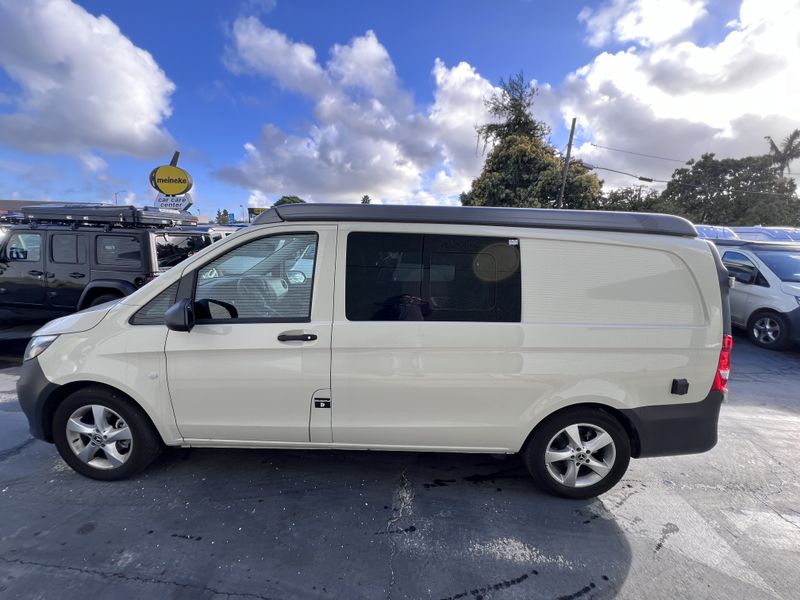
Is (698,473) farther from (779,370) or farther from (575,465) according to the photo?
(779,370)

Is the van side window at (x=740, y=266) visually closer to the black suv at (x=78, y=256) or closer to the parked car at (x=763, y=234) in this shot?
the parked car at (x=763, y=234)

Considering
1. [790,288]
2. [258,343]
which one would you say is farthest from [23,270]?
[790,288]

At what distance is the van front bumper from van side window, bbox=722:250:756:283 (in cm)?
1070

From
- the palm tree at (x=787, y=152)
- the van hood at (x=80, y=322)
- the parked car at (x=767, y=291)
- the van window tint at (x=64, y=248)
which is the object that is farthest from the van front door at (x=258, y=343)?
the palm tree at (x=787, y=152)

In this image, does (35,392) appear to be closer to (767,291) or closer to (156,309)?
(156,309)

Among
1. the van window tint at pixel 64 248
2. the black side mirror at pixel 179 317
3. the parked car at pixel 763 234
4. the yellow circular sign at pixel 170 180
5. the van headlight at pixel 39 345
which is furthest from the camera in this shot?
the parked car at pixel 763 234

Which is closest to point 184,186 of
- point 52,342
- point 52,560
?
point 52,342

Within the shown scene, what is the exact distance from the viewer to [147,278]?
19.4 feet

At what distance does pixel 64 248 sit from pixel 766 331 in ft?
39.9

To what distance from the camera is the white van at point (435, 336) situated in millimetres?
2578

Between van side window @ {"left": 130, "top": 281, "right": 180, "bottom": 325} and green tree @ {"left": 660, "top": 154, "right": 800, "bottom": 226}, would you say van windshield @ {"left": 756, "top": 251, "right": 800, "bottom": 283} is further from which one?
green tree @ {"left": 660, "top": 154, "right": 800, "bottom": 226}

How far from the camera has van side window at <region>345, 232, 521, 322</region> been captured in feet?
8.52

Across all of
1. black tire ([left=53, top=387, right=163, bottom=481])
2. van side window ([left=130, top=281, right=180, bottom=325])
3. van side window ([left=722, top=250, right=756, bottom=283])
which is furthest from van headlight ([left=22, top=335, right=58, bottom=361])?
van side window ([left=722, top=250, right=756, bottom=283])

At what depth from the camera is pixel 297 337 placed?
8.43ft
